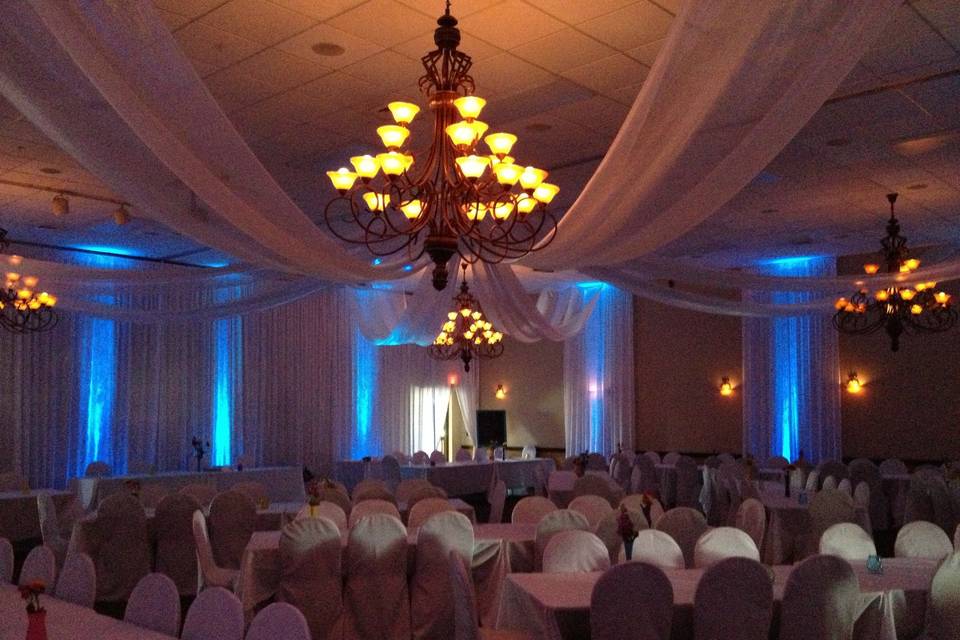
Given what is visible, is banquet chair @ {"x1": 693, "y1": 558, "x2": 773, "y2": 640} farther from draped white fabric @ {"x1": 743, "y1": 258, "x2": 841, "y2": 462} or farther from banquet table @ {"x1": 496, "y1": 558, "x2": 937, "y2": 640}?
draped white fabric @ {"x1": 743, "y1": 258, "x2": 841, "y2": 462}

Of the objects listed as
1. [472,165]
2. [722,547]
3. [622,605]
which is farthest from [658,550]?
[472,165]

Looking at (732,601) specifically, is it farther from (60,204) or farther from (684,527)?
(60,204)

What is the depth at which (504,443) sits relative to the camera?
17953mm

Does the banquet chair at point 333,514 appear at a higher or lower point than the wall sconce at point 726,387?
lower

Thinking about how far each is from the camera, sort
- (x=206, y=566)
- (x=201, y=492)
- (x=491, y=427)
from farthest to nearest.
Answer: (x=491, y=427) → (x=201, y=492) → (x=206, y=566)

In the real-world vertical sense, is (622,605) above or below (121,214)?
below

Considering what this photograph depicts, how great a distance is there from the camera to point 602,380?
16594 mm

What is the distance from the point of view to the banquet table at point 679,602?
15.2ft

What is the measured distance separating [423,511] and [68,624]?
11.8ft

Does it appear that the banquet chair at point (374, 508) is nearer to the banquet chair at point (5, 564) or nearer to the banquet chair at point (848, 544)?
the banquet chair at point (5, 564)

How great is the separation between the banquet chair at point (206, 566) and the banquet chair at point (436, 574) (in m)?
1.44

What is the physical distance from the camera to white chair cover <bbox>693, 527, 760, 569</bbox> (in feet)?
18.7

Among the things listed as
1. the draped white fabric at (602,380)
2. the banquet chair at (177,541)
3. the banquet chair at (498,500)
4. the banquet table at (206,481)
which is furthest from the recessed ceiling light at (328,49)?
the draped white fabric at (602,380)

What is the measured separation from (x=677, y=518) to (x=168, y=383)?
31.6 feet
